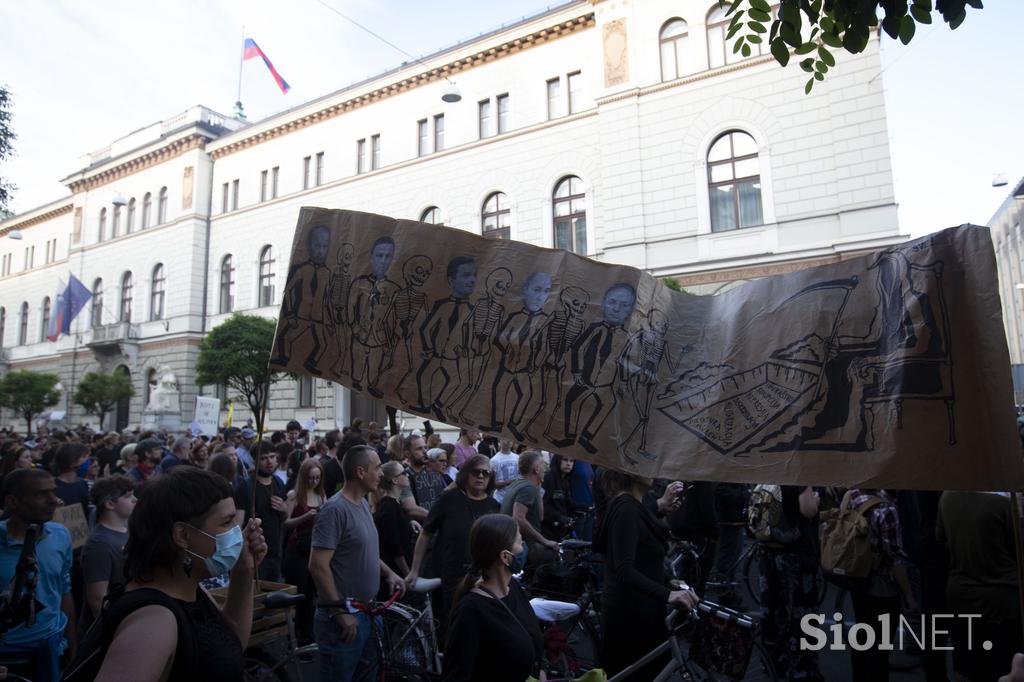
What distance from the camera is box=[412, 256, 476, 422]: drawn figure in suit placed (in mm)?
3799

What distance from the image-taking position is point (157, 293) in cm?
3738

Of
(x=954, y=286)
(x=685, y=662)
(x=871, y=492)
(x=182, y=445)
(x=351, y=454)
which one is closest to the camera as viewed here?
(x=954, y=286)

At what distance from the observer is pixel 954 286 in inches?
104

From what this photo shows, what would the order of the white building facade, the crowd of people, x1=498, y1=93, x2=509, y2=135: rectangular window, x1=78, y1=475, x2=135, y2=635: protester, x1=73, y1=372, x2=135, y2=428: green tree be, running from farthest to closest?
x1=73, y1=372, x2=135, y2=428: green tree
x1=498, y1=93, x2=509, y2=135: rectangular window
the white building facade
x1=78, y1=475, x2=135, y2=635: protester
the crowd of people

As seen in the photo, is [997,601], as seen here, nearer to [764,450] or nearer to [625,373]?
[764,450]

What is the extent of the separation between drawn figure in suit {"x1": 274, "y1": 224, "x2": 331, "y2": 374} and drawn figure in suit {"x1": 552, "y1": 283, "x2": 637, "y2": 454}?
1673 millimetres

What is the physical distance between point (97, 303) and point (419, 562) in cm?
4366

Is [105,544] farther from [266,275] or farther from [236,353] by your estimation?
[266,275]

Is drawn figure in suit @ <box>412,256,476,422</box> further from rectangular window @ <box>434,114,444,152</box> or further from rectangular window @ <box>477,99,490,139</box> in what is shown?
rectangular window @ <box>434,114,444,152</box>

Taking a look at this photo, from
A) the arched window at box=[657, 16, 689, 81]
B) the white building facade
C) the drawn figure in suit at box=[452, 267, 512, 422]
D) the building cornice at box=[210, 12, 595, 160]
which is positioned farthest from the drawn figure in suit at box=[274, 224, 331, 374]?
the building cornice at box=[210, 12, 595, 160]

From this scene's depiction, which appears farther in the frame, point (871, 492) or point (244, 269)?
point (244, 269)

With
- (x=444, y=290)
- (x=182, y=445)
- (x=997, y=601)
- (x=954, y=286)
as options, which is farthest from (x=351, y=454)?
(x=182, y=445)

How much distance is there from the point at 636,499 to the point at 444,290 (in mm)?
1673

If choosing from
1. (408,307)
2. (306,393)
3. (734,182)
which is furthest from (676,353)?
(306,393)
